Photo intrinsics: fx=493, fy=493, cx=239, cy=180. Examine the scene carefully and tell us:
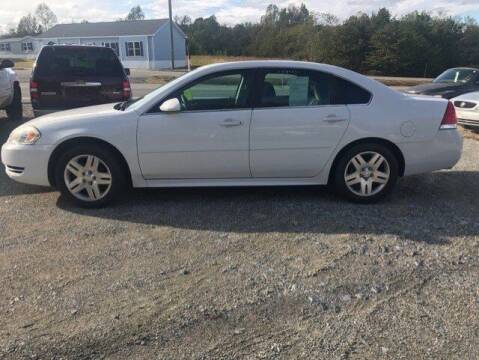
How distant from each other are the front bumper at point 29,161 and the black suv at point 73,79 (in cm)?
398

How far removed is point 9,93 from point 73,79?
2.64m

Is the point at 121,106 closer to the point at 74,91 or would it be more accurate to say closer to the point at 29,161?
the point at 29,161

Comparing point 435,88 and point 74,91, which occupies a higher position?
point 74,91

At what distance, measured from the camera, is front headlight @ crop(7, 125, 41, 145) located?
512cm

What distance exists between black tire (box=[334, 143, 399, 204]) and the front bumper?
9.99 feet

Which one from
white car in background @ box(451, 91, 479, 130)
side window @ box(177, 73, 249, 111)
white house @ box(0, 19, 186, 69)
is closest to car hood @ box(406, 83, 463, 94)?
white car in background @ box(451, 91, 479, 130)

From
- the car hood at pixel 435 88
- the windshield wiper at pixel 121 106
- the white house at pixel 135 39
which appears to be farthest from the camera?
the white house at pixel 135 39

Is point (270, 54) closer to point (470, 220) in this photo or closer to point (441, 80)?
point (441, 80)

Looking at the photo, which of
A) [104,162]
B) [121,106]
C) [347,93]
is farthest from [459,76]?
[104,162]

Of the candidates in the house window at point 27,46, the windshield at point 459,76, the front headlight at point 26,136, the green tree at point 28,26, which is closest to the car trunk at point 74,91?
the front headlight at point 26,136

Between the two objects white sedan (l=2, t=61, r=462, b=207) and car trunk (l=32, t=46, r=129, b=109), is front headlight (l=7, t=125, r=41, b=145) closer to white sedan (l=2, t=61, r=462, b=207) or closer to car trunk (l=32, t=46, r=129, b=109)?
white sedan (l=2, t=61, r=462, b=207)

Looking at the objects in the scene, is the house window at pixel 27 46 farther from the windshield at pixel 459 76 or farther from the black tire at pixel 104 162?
the black tire at pixel 104 162

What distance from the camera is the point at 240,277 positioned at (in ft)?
12.2

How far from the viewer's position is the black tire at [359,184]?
5.22m
